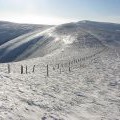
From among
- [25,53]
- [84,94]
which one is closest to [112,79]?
[84,94]

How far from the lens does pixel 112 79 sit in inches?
1214

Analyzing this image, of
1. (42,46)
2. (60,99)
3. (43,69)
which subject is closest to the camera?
(60,99)

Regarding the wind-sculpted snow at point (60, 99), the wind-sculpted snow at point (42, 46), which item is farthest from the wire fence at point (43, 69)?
the wind-sculpted snow at point (42, 46)

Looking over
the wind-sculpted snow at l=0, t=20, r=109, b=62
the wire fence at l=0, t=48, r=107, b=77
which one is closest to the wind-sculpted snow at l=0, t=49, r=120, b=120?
the wire fence at l=0, t=48, r=107, b=77

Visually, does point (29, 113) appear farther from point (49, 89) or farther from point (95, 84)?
point (95, 84)

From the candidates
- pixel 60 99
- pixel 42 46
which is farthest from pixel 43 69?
pixel 42 46

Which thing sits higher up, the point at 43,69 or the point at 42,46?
the point at 42,46

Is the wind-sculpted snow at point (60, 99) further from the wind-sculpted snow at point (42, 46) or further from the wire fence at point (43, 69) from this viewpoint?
the wind-sculpted snow at point (42, 46)

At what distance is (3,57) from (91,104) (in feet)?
261

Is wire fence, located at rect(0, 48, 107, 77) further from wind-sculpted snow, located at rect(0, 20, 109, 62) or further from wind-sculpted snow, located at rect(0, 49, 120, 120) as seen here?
wind-sculpted snow, located at rect(0, 20, 109, 62)

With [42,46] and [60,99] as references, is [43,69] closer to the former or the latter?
[60,99]

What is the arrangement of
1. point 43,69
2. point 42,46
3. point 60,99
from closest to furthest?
point 60,99, point 43,69, point 42,46

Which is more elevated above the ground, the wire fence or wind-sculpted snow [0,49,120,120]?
wind-sculpted snow [0,49,120,120]

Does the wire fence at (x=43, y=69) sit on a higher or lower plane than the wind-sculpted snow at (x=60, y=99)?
lower
